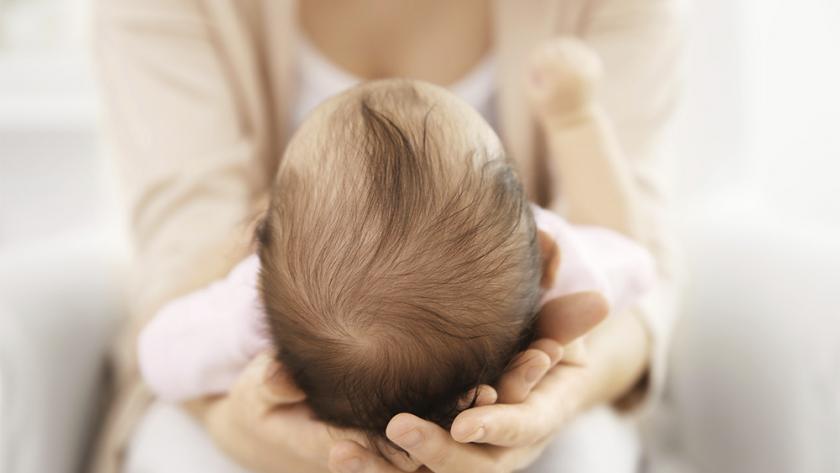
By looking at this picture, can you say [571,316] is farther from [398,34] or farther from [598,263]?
[398,34]

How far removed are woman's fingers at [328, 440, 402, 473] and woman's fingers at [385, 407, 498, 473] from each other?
26mm

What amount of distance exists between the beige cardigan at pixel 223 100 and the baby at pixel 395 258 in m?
0.31

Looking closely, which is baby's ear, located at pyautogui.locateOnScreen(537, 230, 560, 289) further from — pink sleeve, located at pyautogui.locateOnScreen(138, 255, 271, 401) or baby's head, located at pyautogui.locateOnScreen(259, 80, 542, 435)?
pink sleeve, located at pyautogui.locateOnScreen(138, 255, 271, 401)

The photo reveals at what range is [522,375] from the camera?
514mm

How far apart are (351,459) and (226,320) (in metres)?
0.20

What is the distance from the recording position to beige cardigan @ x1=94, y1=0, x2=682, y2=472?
0.86 m

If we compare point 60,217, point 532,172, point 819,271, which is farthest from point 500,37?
point 60,217

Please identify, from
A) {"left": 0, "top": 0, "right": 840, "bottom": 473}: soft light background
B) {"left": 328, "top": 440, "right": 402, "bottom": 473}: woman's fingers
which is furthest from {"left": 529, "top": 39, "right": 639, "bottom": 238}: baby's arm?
{"left": 328, "top": 440, "right": 402, "bottom": 473}: woman's fingers

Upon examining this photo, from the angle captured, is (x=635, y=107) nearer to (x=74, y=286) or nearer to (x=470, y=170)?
(x=470, y=170)

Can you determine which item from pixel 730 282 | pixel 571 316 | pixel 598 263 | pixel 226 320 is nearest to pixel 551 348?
pixel 571 316

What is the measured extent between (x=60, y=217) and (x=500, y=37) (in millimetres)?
1179

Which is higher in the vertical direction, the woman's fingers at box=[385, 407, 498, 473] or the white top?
the white top

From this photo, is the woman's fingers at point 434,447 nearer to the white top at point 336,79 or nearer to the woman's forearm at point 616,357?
the woman's forearm at point 616,357

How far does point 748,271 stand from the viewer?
84 centimetres
